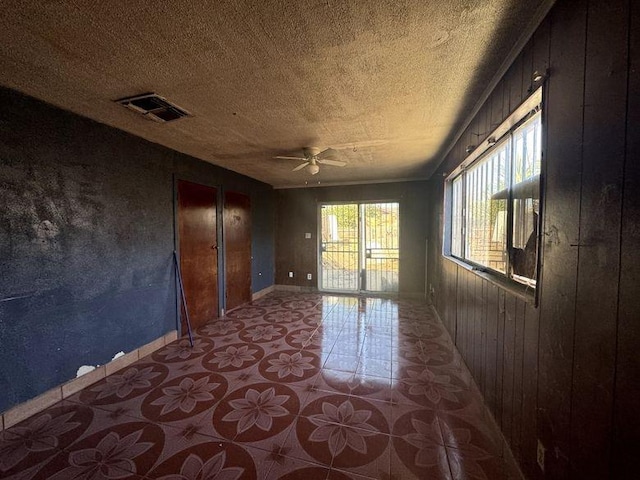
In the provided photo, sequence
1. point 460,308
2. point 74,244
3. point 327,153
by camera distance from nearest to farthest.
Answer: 1. point 74,244
2. point 460,308
3. point 327,153

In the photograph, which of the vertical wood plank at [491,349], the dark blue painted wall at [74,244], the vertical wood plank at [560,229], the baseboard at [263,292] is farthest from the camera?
the baseboard at [263,292]

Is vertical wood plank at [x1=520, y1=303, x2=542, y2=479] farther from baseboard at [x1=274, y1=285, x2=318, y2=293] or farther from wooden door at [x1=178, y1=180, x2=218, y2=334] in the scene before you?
baseboard at [x1=274, y1=285, x2=318, y2=293]

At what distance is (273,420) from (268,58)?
2.41m

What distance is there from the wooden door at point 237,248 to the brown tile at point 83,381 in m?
1.98

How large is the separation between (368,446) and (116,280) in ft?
8.85

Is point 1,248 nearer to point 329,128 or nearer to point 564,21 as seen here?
point 329,128

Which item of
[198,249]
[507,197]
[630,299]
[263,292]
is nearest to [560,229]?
[630,299]

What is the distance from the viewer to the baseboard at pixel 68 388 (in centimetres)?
186

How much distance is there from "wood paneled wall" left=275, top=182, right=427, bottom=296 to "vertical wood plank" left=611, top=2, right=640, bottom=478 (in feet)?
14.8

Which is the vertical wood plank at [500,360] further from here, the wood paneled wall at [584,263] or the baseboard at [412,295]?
the baseboard at [412,295]

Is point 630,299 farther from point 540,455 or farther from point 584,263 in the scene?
point 540,455

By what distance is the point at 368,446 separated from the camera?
164 cm

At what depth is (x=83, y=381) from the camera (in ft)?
7.52

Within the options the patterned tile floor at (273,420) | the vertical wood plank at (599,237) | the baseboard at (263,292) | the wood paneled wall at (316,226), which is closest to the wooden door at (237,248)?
the baseboard at (263,292)
